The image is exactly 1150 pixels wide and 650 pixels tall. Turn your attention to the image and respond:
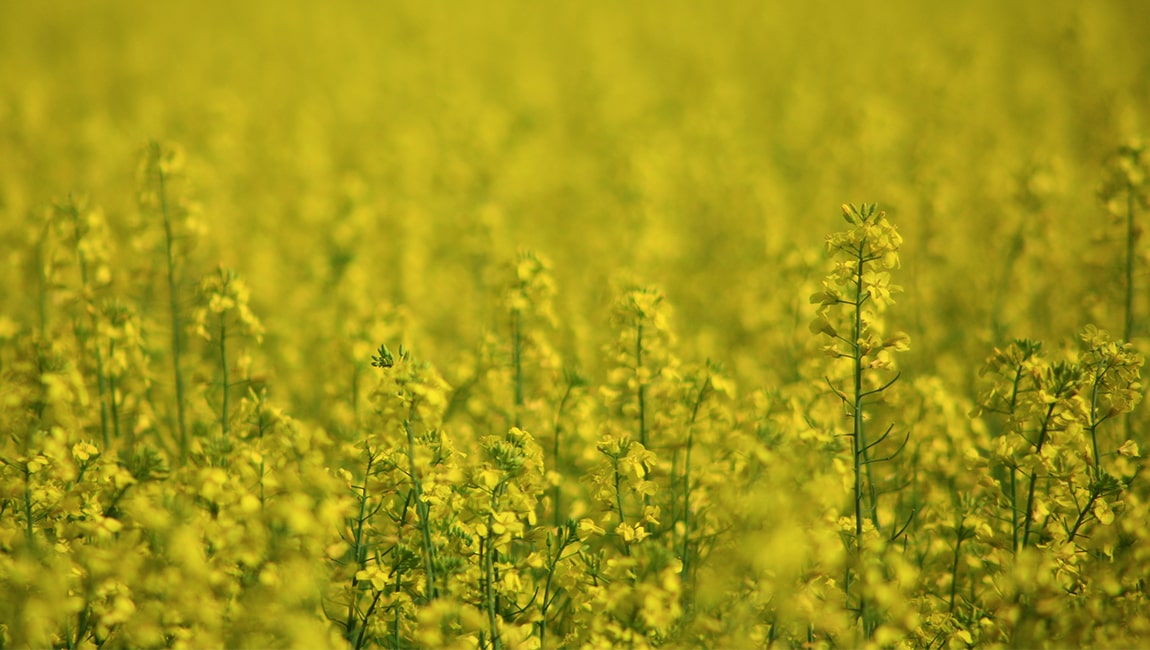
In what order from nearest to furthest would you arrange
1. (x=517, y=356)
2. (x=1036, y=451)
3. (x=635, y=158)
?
(x=1036, y=451) → (x=517, y=356) → (x=635, y=158)

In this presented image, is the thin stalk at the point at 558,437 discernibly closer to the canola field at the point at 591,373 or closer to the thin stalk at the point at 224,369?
the canola field at the point at 591,373

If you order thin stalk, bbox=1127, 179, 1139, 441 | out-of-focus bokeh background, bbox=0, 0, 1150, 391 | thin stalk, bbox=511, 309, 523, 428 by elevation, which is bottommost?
thin stalk, bbox=511, 309, 523, 428

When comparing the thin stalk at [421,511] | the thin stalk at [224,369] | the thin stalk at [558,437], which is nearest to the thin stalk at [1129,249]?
the thin stalk at [558,437]

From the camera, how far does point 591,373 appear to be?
5.41 meters

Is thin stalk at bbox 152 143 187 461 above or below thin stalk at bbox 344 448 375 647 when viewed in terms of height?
above

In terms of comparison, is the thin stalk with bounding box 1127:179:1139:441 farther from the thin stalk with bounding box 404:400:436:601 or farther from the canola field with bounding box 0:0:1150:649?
the thin stalk with bounding box 404:400:436:601

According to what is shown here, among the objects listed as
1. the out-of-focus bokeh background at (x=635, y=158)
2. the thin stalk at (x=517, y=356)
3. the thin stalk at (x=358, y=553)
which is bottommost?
the thin stalk at (x=358, y=553)

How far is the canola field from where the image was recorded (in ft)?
9.37

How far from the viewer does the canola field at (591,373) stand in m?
2.86

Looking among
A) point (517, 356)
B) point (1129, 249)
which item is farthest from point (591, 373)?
point (1129, 249)

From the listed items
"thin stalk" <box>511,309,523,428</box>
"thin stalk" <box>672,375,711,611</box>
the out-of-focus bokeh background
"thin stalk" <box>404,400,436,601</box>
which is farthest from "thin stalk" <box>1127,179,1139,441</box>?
"thin stalk" <box>404,400,436,601</box>

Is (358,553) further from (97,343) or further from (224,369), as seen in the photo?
(97,343)

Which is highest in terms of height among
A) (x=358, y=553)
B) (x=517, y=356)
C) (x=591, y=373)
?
(x=591, y=373)

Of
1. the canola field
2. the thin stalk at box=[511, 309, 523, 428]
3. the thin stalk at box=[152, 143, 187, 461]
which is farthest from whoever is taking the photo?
the thin stalk at box=[152, 143, 187, 461]
